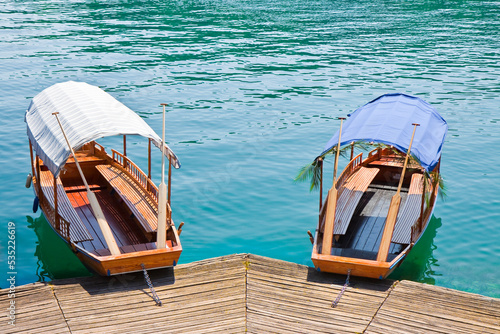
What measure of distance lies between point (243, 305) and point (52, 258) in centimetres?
668

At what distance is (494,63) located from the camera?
35906mm

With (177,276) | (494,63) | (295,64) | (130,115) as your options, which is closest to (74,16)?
(295,64)

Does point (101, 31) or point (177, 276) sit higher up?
point (101, 31)

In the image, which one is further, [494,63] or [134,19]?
[134,19]

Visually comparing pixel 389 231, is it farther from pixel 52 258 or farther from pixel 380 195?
pixel 52 258

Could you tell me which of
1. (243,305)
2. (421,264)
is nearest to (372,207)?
(421,264)

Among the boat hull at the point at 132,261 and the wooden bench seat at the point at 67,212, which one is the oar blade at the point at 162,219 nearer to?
the boat hull at the point at 132,261

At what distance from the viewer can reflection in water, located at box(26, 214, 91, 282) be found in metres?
15.3

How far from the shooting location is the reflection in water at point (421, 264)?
15402 millimetres

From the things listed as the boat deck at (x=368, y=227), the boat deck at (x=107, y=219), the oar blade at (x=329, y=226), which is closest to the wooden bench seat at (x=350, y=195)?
the boat deck at (x=368, y=227)

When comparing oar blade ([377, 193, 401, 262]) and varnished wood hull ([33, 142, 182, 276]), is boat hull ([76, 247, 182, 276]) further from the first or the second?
oar blade ([377, 193, 401, 262])

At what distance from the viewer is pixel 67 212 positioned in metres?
15.4

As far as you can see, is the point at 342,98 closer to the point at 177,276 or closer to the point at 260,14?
the point at 177,276

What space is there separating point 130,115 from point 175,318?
627 cm
